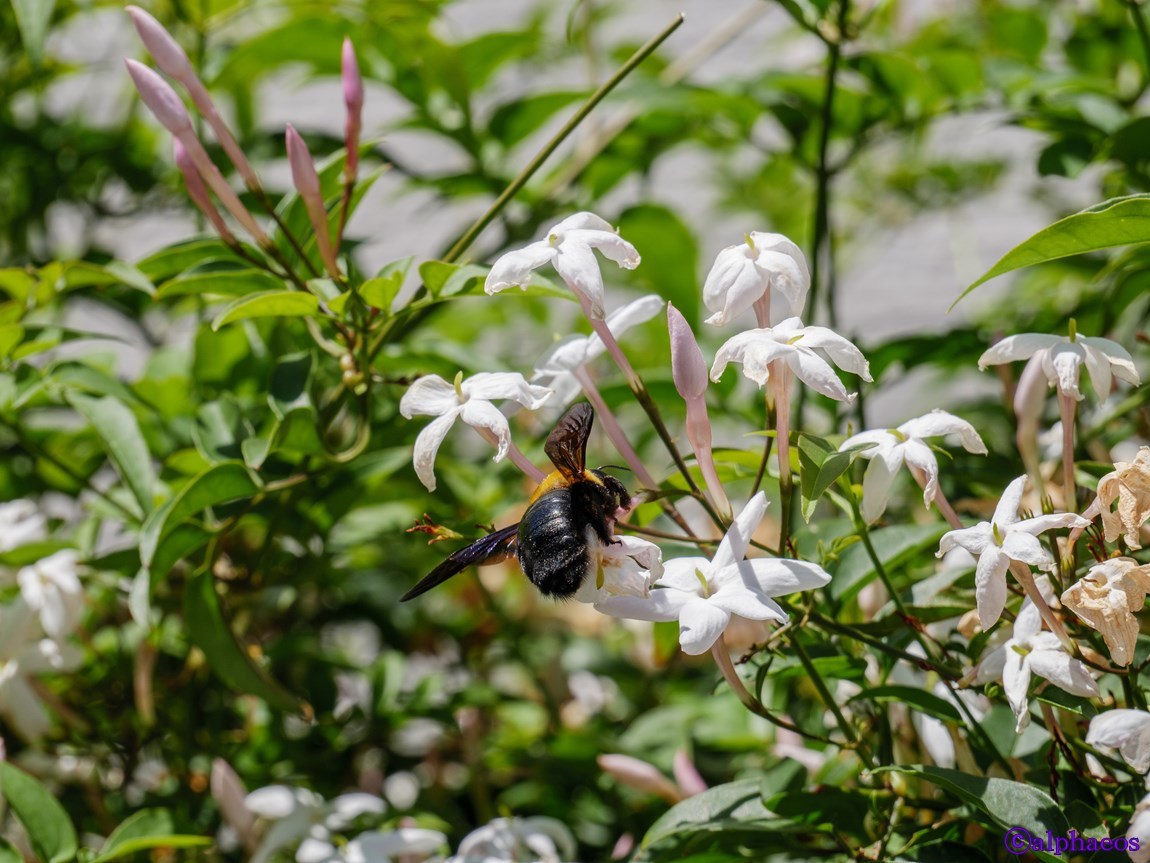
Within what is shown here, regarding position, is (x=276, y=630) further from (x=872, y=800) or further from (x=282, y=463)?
(x=872, y=800)

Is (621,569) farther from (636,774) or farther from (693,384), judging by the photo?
(636,774)

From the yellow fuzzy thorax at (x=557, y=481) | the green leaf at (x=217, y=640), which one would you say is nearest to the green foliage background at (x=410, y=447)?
the green leaf at (x=217, y=640)

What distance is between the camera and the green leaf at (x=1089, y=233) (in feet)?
1.64

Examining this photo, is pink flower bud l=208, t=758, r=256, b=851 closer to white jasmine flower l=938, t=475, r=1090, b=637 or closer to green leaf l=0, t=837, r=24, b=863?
green leaf l=0, t=837, r=24, b=863

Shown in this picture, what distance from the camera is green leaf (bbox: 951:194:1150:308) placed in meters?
0.50

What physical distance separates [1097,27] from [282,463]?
0.88 metres

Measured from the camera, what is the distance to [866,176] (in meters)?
1.68

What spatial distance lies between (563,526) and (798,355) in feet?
0.40

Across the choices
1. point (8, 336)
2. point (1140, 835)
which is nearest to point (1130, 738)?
point (1140, 835)

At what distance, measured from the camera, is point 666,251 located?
40.6 inches

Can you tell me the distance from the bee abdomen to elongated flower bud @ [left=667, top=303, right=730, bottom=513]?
0.06 meters

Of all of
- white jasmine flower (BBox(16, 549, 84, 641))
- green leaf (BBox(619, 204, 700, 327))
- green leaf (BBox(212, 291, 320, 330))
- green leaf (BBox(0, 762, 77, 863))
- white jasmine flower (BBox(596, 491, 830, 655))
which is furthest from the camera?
green leaf (BBox(619, 204, 700, 327))

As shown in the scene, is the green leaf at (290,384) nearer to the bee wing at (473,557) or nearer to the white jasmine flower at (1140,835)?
the bee wing at (473,557)

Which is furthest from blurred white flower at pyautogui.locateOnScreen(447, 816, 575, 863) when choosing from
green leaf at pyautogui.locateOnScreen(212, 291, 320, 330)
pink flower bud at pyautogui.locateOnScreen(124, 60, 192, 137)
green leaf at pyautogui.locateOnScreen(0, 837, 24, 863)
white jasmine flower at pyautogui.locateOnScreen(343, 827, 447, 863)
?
pink flower bud at pyautogui.locateOnScreen(124, 60, 192, 137)
